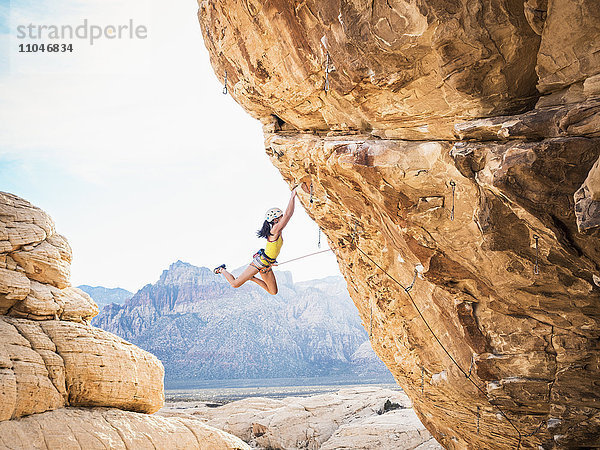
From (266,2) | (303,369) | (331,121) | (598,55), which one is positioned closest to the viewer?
(598,55)

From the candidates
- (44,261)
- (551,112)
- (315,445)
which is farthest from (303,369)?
(551,112)

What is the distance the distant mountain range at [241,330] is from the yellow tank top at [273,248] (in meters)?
81.6

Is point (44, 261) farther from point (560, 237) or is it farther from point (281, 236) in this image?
point (560, 237)

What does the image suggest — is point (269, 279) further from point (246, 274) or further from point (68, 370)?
point (68, 370)

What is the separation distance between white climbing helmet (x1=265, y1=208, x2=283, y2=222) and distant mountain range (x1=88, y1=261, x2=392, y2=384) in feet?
269

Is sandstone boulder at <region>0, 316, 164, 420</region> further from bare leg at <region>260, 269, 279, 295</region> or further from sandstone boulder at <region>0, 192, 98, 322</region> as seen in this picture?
bare leg at <region>260, 269, 279, 295</region>

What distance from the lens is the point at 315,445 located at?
21.7 m

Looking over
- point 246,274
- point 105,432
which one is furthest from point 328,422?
point 246,274

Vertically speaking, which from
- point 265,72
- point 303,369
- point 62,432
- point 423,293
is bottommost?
point 303,369

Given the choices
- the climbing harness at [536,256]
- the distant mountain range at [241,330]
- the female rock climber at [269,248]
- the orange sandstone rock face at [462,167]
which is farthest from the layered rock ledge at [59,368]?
the distant mountain range at [241,330]

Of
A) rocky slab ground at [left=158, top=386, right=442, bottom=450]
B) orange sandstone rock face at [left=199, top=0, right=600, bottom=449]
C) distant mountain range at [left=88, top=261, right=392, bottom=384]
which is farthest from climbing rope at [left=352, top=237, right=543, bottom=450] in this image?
distant mountain range at [left=88, top=261, right=392, bottom=384]

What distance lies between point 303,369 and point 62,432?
3618 inches

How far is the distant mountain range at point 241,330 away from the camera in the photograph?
97.4 metres

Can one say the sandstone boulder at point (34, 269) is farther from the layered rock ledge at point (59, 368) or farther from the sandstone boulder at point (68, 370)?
the sandstone boulder at point (68, 370)
